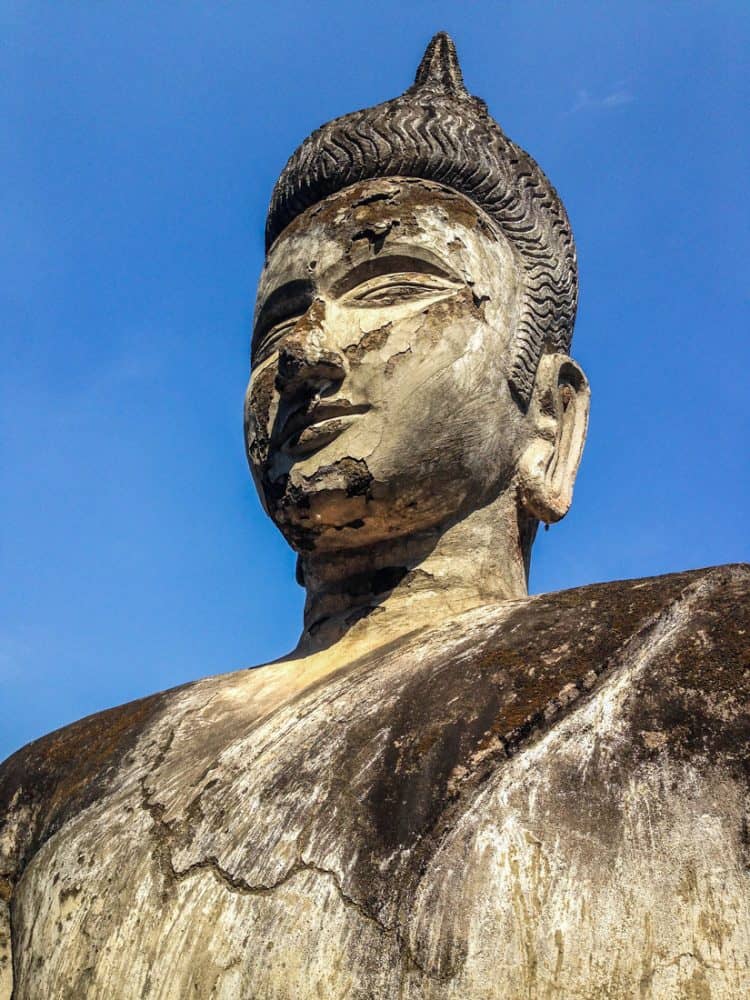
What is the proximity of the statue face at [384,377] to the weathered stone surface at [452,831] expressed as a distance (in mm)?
685

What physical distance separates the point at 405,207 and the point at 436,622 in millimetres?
1962

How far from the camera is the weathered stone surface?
11.8 ft

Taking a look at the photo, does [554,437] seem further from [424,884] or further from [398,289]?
[424,884]

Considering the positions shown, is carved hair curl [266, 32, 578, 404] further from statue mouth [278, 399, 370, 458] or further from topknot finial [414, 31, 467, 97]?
statue mouth [278, 399, 370, 458]

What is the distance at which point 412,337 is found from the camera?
5.61 metres

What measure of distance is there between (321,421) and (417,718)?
1626 mm

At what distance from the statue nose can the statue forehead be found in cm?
47

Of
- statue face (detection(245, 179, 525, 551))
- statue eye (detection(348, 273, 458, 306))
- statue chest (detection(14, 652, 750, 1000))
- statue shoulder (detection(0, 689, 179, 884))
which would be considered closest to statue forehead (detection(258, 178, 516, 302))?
statue face (detection(245, 179, 525, 551))

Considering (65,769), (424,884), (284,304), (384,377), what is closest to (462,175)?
(284,304)

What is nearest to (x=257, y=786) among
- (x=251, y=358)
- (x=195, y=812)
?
(x=195, y=812)

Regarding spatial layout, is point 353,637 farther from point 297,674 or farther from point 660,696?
point 660,696

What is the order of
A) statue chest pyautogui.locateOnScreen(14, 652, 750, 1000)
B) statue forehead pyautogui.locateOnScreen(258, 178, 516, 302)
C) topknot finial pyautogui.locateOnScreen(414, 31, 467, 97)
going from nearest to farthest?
statue chest pyautogui.locateOnScreen(14, 652, 750, 1000) → statue forehead pyautogui.locateOnScreen(258, 178, 516, 302) → topknot finial pyautogui.locateOnScreen(414, 31, 467, 97)

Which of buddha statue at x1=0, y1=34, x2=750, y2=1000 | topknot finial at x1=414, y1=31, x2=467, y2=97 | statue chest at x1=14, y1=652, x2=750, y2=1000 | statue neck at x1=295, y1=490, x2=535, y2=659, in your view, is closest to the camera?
statue chest at x1=14, y1=652, x2=750, y2=1000

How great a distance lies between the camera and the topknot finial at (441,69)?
7250 millimetres
